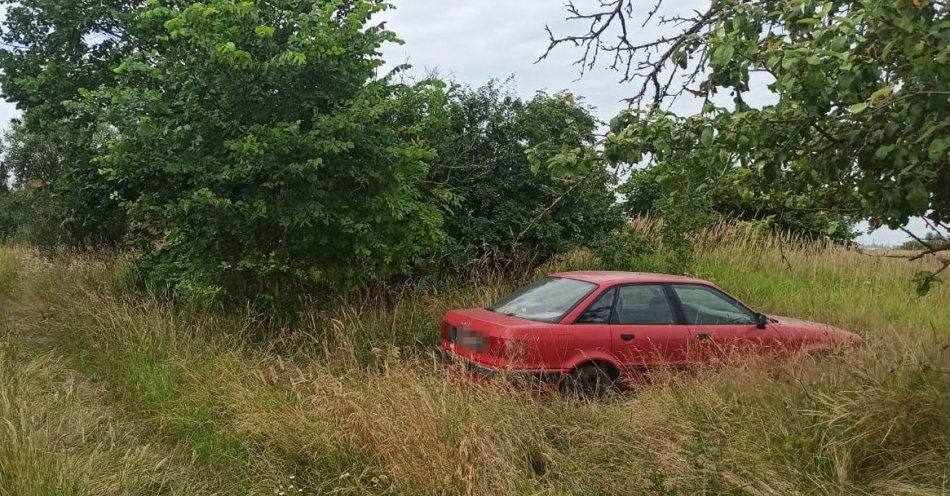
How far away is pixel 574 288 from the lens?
6816mm

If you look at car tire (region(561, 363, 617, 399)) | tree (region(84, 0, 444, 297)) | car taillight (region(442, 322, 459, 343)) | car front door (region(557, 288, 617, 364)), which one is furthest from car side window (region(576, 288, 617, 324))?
tree (region(84, 0, 444, 297))

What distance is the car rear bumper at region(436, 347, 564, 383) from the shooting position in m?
5.57

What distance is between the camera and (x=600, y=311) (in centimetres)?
646

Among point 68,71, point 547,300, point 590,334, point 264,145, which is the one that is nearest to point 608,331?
point 590,334

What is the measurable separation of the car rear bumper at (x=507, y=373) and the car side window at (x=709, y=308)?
168 centimetres

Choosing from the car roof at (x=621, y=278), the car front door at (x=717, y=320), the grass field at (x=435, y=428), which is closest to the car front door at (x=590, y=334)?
the car roof at (x=621, y=278)

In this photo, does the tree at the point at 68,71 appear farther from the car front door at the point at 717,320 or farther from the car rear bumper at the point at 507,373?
the car front door at the point at 717,320

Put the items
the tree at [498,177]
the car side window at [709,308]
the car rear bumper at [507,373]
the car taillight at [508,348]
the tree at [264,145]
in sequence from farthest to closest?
the tree at [498,177] → the tree at [264,145] → the car side window at [709,308] → the car taillight at [508,348] → the car rear bumper at [507,373]

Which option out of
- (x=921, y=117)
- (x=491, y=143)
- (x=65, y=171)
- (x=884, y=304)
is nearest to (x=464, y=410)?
(x=921, y=117)

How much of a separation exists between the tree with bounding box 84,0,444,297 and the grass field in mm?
1269

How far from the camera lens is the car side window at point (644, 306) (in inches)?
259

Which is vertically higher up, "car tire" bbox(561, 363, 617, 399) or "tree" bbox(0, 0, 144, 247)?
"tree" bbox(0, 0, 144, 247)

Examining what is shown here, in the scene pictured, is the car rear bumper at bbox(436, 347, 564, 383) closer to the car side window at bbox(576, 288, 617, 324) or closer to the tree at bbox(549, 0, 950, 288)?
the car side window at bbox(576, 288, 617, 324)

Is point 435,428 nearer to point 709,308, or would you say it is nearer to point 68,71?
point 709,308
